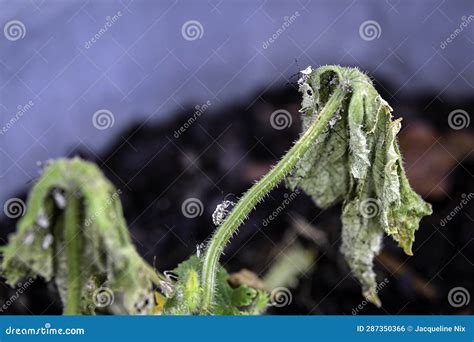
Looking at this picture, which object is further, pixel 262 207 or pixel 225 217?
pixel 262 207

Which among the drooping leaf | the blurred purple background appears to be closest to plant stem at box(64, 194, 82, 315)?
Answer: the drooping leaf

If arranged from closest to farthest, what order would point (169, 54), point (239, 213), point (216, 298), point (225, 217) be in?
point (239, 213)
point (225, 217)
point (216, 298)
point (169, 54)

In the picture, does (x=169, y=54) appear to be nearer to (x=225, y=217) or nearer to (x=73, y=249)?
(x=225, y=217)

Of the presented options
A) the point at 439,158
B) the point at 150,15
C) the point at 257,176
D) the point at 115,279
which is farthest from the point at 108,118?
the point at 439,158

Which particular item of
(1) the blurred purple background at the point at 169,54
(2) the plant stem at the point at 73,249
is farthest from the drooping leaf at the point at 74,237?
(1) the blurred purple background at the point at 169,54

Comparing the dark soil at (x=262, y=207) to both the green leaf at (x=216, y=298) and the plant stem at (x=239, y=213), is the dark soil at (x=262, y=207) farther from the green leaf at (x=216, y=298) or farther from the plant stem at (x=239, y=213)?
the plant stem at (x=239, y=213)

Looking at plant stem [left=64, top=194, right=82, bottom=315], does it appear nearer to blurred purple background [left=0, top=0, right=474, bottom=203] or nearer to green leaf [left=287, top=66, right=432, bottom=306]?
blurred purple background [left=0, top=0, right=474, bottom=203]

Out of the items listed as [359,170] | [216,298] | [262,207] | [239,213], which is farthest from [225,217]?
[262,207]

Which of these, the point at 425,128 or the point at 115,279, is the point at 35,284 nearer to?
the point at 115,279
